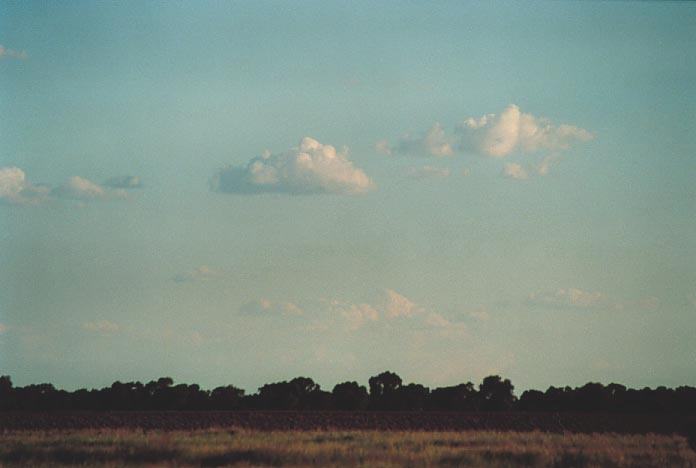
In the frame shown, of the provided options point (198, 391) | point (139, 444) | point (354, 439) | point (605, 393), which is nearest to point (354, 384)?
point (198, 391)

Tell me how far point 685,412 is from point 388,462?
165ft

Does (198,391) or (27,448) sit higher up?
(198,391)

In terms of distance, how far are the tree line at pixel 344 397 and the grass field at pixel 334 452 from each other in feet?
136

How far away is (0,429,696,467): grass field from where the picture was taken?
3159cm

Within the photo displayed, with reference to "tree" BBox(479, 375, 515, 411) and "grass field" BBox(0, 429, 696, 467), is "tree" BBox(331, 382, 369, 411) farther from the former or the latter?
"grass field" BBox(0, 429, 696, 467)

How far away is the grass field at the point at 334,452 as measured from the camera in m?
31.6

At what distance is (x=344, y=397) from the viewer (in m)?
85.8

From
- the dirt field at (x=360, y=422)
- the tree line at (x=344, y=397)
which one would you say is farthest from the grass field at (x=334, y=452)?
Result: the tree line at (x=344, y=397)

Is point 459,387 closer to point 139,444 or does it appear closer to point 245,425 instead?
point 245,425

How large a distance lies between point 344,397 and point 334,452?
2095 inches

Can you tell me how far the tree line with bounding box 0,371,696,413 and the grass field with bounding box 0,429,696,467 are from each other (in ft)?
136

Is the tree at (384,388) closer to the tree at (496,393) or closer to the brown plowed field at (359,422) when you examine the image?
the tree at (496,393)

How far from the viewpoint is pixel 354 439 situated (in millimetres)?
40969

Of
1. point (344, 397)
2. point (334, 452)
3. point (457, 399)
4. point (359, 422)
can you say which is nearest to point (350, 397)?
point (344, 397)
